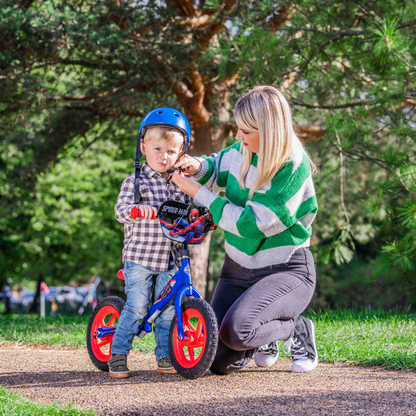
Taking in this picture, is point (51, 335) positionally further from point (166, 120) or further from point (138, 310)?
point (166, 120)

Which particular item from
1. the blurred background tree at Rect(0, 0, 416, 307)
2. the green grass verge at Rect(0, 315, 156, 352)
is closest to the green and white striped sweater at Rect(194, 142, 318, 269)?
the green grass verge at Rect(0, 315, 156, 352)

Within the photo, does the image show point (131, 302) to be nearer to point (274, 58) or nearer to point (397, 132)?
point (397, 132)

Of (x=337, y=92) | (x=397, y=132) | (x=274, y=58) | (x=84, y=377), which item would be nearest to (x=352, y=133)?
(x=397, y=132)

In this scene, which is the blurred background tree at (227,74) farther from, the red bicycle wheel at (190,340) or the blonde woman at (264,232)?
the red bicycle wheel at (190,340)

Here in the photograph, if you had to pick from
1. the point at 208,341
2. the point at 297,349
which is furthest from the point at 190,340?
the point at 297,349

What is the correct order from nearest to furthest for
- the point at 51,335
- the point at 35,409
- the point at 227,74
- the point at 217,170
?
the point at 35,409, the point at 217,170, the point at 51,335, the point at 227,74

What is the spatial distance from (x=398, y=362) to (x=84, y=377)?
1944 millimetres

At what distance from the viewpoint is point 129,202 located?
312 centimetres

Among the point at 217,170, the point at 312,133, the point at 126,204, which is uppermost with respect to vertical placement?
Answer: the point at 312,133

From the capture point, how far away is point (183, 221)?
10.0ft

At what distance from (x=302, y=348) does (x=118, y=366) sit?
1113mm

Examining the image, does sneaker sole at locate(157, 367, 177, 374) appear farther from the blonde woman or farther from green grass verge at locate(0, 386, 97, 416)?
green grass verge at locate(0, 386, 97, 416)

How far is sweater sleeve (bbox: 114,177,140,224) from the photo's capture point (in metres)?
3.01

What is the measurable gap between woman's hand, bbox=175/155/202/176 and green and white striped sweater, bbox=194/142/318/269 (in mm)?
224
